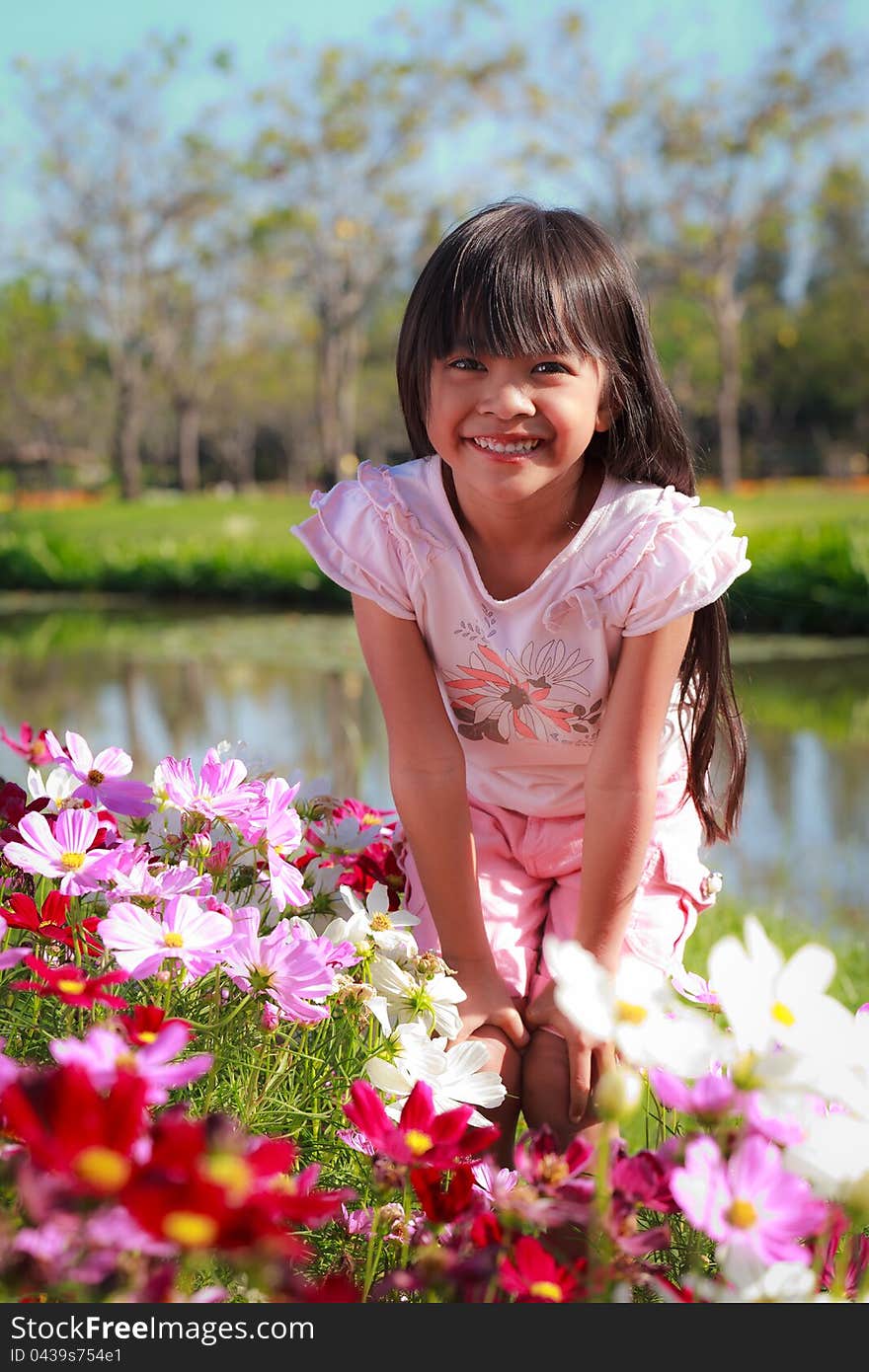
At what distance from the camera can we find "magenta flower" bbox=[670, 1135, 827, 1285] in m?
0.69

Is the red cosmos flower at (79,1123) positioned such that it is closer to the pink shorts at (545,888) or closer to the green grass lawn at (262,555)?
the pink shorts at (545,888)

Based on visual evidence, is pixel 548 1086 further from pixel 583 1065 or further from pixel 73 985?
pixel 73 985

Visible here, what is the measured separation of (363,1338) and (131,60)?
2430 cm

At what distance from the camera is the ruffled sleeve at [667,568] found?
1.70m

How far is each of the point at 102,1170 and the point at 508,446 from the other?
1225mm

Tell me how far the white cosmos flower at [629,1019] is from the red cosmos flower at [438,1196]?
0.20m

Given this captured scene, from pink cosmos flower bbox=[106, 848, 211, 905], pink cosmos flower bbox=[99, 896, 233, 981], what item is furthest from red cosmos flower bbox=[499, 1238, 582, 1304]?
pink cosmos flower bbox=[106, 848, 211, 905]

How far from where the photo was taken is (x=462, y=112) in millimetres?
20781

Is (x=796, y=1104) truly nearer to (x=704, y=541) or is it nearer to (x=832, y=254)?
(x=704, y=541)

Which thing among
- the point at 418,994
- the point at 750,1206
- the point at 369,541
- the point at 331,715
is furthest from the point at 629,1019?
the point at 331,715

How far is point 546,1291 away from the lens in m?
0.77

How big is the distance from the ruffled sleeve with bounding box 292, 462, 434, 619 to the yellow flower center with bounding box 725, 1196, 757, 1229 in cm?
120

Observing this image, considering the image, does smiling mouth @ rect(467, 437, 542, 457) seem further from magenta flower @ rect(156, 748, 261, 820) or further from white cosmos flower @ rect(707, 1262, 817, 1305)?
white cosmos flower @ rect(707, 1262, 817, 1305)

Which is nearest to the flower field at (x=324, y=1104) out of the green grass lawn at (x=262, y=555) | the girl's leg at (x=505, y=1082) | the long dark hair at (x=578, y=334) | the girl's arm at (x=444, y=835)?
the girl's arm at (x=444, y=835)
